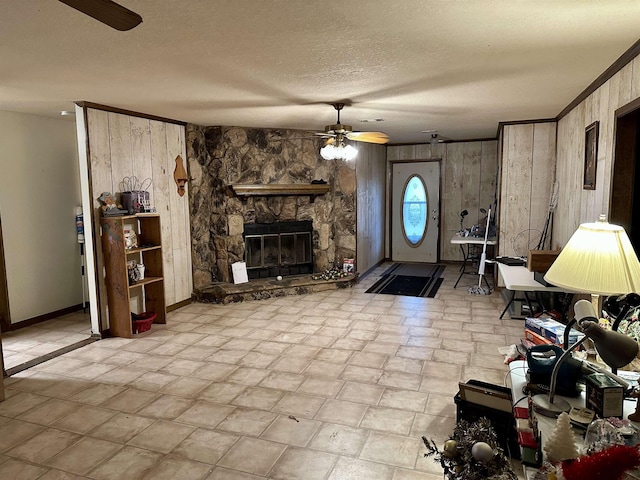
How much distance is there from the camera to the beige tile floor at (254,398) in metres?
2.39

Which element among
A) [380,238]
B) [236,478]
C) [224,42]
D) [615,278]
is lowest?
[236,478]

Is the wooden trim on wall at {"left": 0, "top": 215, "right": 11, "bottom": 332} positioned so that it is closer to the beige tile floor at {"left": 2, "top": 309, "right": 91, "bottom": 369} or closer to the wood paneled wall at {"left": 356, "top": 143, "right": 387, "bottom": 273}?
the beige tile floor at {"left": 2, "top": 309, "right": 91, "bottom": 369}

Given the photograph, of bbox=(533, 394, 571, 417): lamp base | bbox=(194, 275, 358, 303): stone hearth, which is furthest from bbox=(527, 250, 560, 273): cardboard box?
bbox=(194, 275, 358, 303): stone hearth

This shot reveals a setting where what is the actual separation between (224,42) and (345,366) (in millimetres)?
2621

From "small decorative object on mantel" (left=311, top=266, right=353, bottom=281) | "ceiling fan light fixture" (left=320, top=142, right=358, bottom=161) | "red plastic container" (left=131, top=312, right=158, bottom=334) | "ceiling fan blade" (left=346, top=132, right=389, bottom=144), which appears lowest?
"red plastic container" (left=131, top=312, right=158, bottom=334)

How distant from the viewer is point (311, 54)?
2707mm

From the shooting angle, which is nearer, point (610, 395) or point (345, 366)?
point (610, 395)

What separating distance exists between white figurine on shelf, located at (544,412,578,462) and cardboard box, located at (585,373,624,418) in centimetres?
31

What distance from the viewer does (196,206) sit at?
18.9 feet

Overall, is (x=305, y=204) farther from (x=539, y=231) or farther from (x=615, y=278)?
(x=615, y=278)

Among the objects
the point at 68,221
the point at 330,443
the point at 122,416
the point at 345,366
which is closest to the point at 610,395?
the point at 330,443

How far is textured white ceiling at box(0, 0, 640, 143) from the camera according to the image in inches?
81.0

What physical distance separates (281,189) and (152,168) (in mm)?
1764

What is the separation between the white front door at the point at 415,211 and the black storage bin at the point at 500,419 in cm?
608
